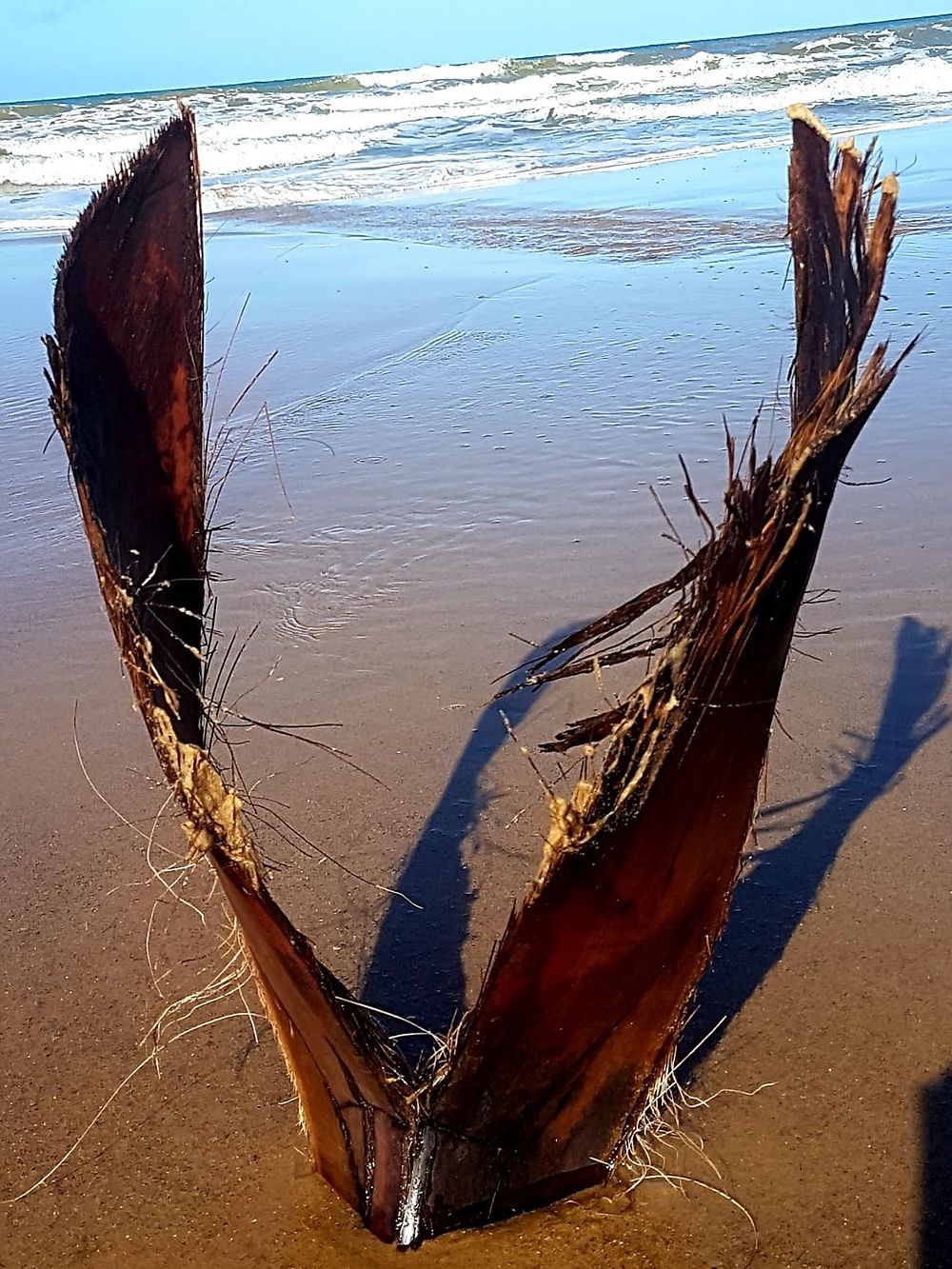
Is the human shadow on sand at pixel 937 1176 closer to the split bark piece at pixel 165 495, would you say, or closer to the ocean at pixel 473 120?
the split bark piece at pixel 165 495

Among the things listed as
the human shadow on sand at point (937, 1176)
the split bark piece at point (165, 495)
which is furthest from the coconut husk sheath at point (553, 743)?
the human shadow on sand at point (937, 1176)

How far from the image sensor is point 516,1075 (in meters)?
1.64

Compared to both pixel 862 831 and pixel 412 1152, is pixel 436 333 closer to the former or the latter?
pixel 862 831

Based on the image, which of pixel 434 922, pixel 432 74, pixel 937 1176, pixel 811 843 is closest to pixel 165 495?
pixel 434 922

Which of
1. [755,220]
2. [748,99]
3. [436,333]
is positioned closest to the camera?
[436,333]

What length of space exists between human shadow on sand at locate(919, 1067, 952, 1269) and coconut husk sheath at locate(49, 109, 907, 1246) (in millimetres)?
464

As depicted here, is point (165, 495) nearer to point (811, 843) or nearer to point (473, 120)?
point (811, 843)

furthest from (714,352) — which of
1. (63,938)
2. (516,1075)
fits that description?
(516,1075)

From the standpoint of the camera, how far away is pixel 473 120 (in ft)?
73.7

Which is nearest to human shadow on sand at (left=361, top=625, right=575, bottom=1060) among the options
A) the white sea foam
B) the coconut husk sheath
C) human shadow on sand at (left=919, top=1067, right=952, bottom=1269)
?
the coconut husk sheath

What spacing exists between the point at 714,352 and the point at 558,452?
1719 millimetres

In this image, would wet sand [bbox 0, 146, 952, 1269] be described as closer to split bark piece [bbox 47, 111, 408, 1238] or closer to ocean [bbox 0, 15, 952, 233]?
split bark piece [bbox 47, 111, 408, 1238]

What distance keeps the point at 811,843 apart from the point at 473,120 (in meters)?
22.3

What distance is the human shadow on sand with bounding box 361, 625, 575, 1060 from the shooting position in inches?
89.0
